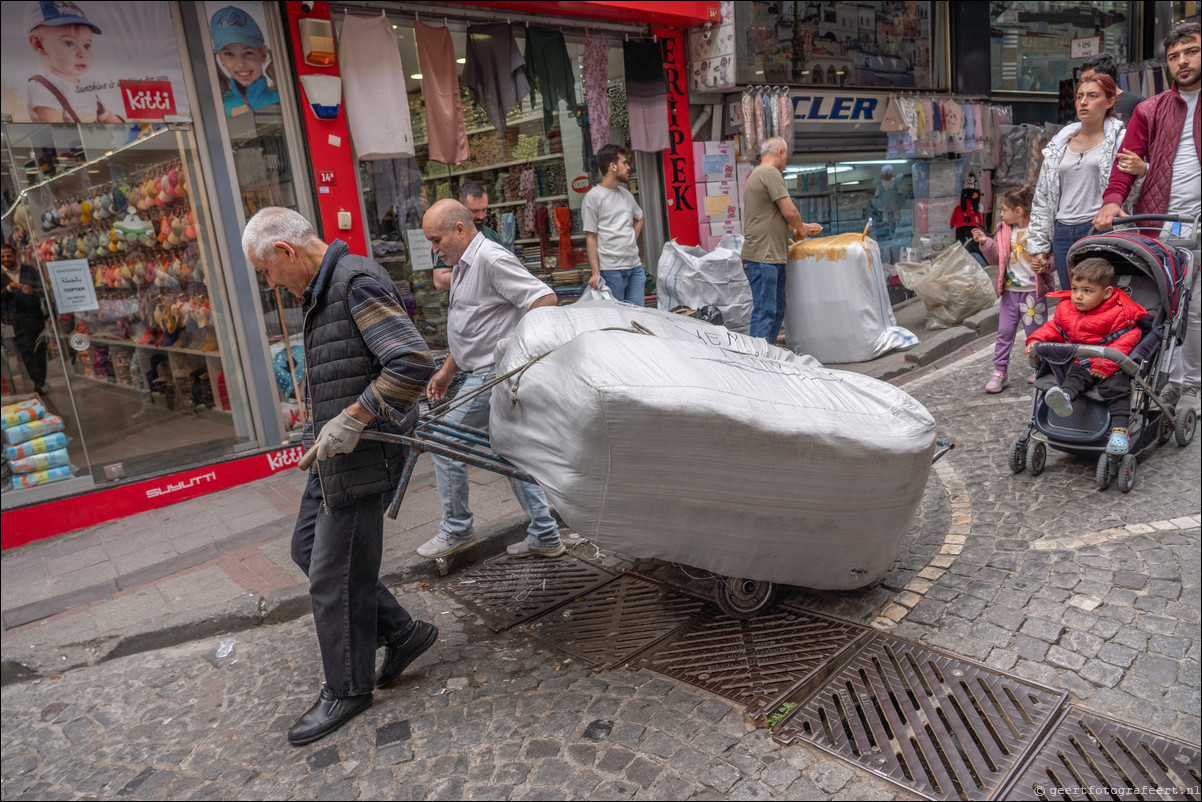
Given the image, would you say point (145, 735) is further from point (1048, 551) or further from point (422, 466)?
point (1048, 551)

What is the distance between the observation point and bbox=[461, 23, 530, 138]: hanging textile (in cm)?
762

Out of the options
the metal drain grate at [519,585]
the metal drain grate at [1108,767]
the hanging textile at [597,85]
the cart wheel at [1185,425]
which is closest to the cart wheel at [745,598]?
the metal drain grate at [519,585]

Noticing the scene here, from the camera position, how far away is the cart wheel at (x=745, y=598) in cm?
365

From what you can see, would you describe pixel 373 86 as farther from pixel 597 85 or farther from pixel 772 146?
pixel 772 146

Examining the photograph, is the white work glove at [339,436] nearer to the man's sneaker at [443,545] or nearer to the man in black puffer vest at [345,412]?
the man in black puffer vest at [345,412]

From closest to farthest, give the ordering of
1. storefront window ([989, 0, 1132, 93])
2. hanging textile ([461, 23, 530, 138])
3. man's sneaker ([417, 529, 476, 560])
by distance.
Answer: man's sneaker ([417, 529, 476, 560]) < hanging textile ([461, 23, 530, 138]) < storefront window ([989, 0, 1132, 93])

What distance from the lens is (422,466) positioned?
6.47 meters

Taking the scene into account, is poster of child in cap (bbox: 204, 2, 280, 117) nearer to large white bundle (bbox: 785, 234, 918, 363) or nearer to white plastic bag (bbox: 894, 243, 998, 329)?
large white bundle (bbox: 785, 234, 918, 363)

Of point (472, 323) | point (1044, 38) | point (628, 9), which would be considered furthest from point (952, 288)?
point (1044, 38)

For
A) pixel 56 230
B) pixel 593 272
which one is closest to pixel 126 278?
pixel 56 230

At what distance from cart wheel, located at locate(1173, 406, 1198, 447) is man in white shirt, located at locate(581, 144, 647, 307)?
436 centimetres

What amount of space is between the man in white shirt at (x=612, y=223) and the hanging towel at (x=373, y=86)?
1717 mm

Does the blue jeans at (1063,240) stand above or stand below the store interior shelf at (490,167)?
below

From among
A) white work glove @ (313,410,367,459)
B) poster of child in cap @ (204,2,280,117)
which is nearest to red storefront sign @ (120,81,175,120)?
poster of child in cap @ (204,2,280,117)
